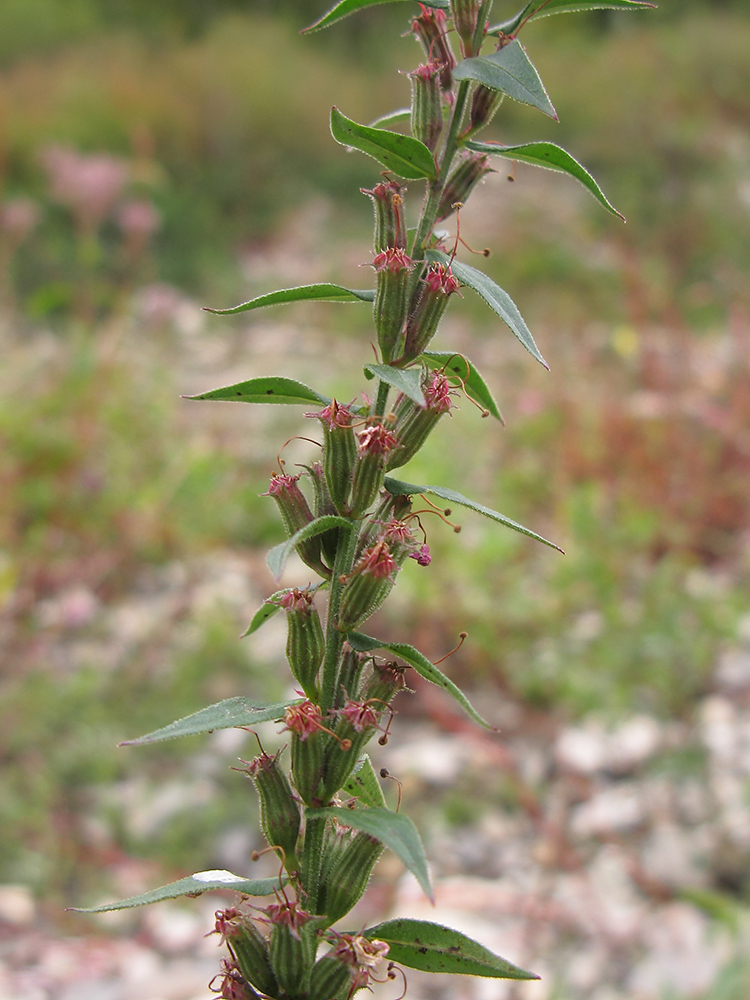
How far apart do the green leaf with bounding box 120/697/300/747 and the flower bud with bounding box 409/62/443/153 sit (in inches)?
15.5

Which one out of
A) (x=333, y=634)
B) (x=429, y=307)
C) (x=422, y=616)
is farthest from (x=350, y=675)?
(x=422, y=616)

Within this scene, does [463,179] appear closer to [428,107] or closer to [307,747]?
[428,107]

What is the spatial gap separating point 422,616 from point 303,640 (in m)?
2.56

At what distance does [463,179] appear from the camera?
66 cm

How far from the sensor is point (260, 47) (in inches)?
461

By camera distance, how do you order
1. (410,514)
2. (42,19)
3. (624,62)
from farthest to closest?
(624,62) → (42,19) → (410,514)

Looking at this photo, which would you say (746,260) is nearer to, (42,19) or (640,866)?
(640,866)

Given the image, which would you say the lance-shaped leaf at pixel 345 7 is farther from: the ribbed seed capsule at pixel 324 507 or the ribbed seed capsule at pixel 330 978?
the ribbed seed capsule at pixel 330 978

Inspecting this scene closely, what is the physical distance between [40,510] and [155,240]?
15.4ft

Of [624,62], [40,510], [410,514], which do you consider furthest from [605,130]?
[410,514]

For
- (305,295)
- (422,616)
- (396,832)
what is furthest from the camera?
(422,616)

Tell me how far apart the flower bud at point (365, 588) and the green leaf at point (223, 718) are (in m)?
0.06

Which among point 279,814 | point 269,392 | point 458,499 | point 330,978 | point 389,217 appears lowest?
point 330,978

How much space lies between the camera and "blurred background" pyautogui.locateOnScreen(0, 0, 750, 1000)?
2.17 metres
